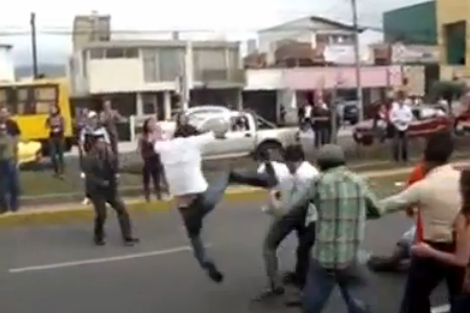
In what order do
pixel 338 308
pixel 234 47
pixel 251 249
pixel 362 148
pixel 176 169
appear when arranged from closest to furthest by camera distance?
pixel 338 308 → pixel 176 169 → pixel 251 249 → pixel 362 148 → pixel 234 47

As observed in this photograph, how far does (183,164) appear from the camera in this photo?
33.6 ft

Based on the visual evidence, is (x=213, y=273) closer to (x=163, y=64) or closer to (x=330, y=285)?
(x=330, y=285)

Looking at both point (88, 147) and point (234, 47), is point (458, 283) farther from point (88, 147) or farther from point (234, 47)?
point (234, 47)

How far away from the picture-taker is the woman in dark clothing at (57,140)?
22.5m

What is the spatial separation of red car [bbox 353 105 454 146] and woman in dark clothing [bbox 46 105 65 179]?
27.0ft

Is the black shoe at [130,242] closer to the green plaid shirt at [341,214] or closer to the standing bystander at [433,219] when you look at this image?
the green plaid shirt at [341,214]

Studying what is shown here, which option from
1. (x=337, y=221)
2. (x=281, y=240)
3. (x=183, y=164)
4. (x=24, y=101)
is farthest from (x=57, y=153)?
(x=337, y=221)

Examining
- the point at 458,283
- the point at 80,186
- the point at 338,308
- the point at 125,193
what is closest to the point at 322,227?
the point at 458,283

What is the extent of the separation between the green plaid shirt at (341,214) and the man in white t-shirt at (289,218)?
183 centimetres

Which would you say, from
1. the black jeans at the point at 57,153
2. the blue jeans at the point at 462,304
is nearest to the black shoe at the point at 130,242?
the blue jeans at the point at 462,304

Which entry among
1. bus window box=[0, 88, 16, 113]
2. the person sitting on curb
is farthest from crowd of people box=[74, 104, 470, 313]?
bus window box=[0, 88, 16, 113]

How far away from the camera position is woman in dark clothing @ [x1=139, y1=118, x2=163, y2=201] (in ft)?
57.7

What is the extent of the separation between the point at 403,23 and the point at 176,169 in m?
50.7

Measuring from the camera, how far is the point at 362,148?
92.9 ft
